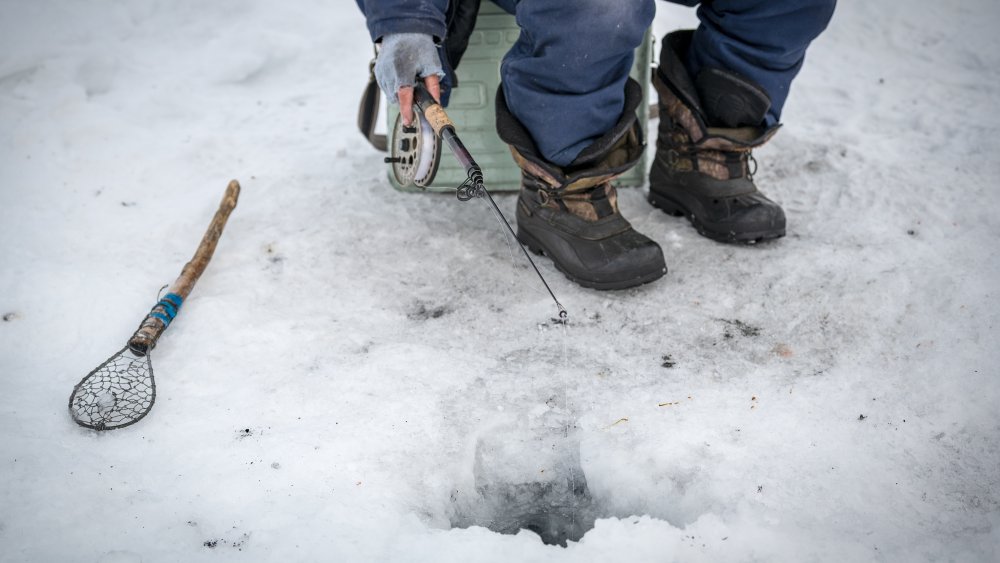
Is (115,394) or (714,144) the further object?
(714,144)

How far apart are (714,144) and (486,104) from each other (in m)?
0.75

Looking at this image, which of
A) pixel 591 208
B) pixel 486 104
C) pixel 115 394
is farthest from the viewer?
pixel 486 104

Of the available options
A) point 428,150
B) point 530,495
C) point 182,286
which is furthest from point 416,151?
point 530,495

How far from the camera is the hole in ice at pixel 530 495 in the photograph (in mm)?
1505

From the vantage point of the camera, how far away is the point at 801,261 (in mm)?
2146

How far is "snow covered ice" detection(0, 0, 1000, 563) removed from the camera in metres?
1.42

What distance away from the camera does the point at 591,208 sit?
2082 mm

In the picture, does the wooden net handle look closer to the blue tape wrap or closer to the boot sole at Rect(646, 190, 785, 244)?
the blue tape wrap

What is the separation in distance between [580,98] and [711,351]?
0.75m

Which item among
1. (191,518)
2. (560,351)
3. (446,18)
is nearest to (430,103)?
(446,18)

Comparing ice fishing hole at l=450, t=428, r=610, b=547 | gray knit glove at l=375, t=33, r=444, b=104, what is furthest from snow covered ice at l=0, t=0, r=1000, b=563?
gray knit glove at l=375, t=33, r=444, b=104

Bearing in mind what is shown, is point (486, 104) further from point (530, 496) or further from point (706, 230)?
point (530, 496)

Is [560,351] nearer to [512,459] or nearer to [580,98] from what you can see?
[512,459]

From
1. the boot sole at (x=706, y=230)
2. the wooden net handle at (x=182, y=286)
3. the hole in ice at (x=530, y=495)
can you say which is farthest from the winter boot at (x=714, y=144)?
the wooden net handle at (x=182, y=286)
